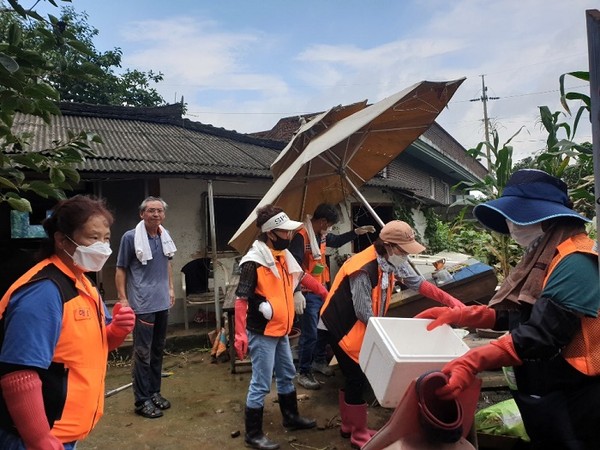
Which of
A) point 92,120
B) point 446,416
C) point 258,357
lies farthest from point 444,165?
point 446,416

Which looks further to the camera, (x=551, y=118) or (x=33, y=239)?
(x=33, y=239)

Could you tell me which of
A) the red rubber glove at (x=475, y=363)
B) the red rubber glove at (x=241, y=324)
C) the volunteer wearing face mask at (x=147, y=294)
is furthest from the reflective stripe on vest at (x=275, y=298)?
the red rubber glove at (x=475, y=363)

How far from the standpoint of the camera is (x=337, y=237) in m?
5.44

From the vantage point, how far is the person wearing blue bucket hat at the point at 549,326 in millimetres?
1572

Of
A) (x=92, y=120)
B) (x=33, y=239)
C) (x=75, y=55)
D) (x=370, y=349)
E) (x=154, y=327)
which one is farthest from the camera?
(x=92, y=120)

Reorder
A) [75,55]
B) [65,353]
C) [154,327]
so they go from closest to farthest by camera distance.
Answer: [65,353], [75,55], [154,327]

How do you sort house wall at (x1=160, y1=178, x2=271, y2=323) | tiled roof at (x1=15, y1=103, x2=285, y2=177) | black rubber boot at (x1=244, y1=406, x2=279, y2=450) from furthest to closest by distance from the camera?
house wall at (x1=160, y1=178, x2=271, y2=323) → tiled roof at (x1=15, y1=103, x2=285, y2=177) → black rubber boot at (x1=244, y1=406, x2=279, y2=450)

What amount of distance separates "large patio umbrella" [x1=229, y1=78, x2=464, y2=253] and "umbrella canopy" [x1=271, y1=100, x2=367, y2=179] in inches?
3.1

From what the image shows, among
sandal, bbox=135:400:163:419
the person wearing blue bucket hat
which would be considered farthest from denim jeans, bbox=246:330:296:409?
the person wearing blue bucket hat

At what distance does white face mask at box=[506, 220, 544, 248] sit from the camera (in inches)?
73.2

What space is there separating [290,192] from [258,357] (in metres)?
1.75

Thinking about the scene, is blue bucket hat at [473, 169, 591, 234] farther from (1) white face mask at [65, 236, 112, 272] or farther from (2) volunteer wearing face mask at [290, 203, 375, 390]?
(2) volunteer wearing face mask at [290, 203, 375, 390]

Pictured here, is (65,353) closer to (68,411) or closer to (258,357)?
(68,411)

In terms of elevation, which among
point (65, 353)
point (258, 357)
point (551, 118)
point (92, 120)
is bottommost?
point (258, 357)
